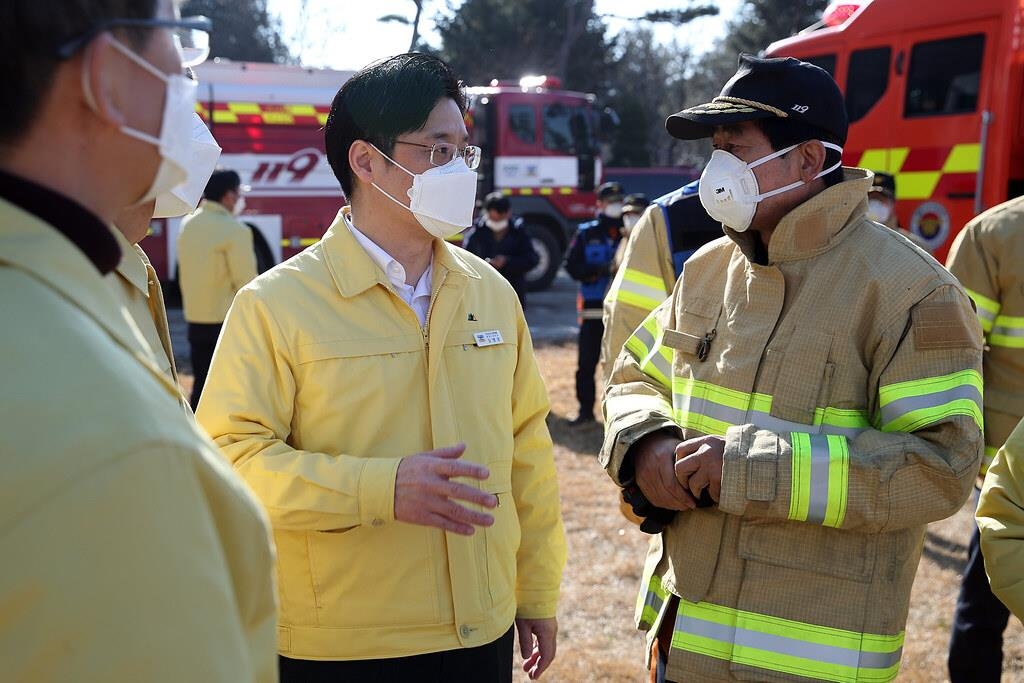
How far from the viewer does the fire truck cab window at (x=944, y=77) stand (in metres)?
7.22

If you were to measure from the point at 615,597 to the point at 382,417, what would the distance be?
286cm

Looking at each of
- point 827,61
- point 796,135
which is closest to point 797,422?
point 796,135

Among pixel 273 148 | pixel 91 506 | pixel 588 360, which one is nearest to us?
pixel 91 506

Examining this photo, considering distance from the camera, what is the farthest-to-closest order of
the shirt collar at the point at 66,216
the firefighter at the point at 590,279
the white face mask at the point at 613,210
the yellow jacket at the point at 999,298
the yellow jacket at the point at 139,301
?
1. the white face mask at the point at 613,210
2. the firefighter at the point at 590,279
3. the yellow jacket at the point at 999,298
4. the yellow jacket at the point at 139,301
5. the shirt collar at the point at 66,216

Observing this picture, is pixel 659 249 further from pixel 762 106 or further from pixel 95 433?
pixel 95 433

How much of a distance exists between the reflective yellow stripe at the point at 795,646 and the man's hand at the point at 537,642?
13.5 inches

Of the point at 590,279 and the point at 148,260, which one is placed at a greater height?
the point at 148,260

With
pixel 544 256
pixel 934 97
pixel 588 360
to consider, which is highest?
pixel 934 97

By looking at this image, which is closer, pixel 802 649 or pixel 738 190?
pixel 802 649

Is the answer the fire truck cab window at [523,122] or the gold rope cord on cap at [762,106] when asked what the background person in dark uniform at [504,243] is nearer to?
the gold rope cord on cap at [762,106]

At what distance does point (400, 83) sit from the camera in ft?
7.07

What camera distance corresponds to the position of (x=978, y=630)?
3123 mm

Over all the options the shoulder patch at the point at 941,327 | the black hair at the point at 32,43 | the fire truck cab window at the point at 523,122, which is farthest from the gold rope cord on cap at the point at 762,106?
the fire truck cab window at the point at 523,122

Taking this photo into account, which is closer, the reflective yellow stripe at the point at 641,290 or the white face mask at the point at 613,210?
the reflective yellow stripe at the point at 641,290
